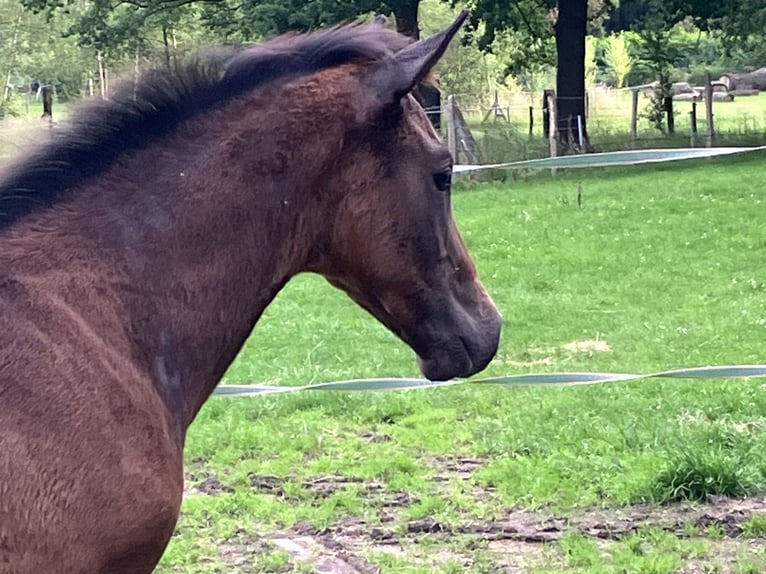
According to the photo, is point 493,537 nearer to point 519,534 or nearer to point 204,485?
point 519,534

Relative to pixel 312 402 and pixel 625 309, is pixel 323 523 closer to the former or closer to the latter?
pixel 312 402

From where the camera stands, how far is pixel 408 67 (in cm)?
228

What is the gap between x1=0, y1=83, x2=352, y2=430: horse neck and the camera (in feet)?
6.86

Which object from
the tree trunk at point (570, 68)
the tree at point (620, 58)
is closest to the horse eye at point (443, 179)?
the tree trunk at point (570, 68)

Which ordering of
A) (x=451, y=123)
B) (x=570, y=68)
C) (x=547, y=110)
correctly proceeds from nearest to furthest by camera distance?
(x=451, y=123), (x=547, y=110), (x=570, y=68)

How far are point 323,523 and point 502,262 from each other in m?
6.55

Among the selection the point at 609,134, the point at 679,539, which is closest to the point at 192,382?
the point at 679,539

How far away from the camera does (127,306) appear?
211cm

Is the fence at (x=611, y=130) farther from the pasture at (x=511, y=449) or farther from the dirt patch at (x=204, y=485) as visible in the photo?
the dirt patch at (x=204, y=485)

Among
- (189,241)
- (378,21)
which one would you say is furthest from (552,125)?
(189,241)

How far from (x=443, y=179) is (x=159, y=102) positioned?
643mm

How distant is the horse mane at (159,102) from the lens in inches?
85.7

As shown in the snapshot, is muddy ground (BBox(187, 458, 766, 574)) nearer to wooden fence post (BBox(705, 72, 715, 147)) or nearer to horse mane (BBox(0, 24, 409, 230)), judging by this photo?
horse mane (BBox(0, 24, 409, 230))

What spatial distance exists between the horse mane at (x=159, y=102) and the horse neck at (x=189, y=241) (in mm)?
35
